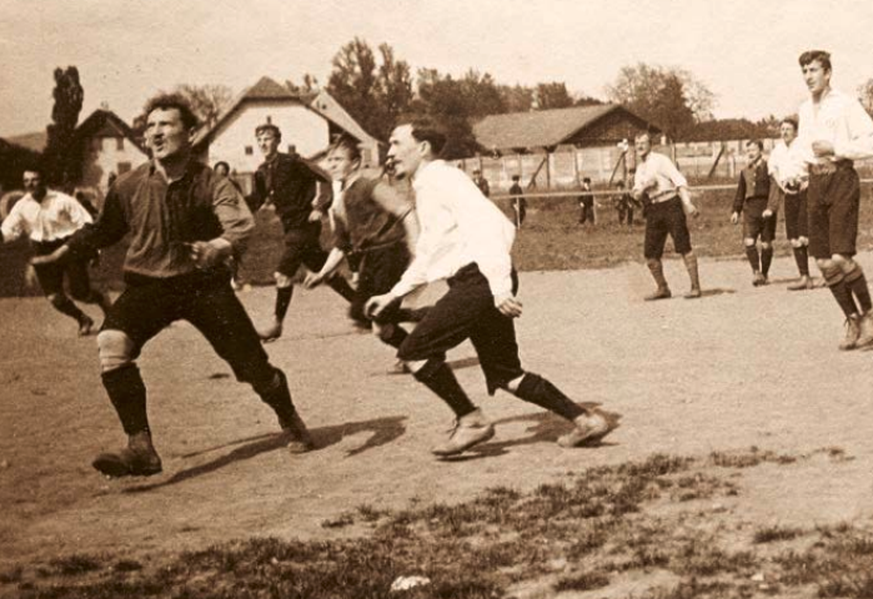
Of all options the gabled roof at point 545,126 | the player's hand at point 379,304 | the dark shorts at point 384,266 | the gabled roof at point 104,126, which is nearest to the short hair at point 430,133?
the player's hand at point 379,304

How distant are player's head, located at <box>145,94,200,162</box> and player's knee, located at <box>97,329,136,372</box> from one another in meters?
0.87

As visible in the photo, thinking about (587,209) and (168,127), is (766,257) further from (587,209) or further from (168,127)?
(587,209)

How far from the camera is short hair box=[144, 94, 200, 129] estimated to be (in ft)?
20.5

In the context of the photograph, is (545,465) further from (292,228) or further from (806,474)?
(292,228)

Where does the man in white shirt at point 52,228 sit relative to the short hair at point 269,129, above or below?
below

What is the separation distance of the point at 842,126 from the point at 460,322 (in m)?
3.63

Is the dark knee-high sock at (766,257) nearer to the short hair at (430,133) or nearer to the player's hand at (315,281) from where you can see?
the player's hand at (315,281)

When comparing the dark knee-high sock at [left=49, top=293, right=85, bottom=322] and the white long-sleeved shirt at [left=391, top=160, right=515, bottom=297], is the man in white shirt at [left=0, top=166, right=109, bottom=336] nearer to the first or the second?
the dark knee-high sock at [left=49, top=293, right=85, bottom=322]

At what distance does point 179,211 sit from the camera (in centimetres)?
621

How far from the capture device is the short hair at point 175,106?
6.24 m

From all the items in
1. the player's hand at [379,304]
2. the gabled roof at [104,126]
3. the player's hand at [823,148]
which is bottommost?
the player's hand at [379,304]

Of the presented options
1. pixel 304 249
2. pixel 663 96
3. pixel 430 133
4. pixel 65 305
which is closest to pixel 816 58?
pixel 430 133

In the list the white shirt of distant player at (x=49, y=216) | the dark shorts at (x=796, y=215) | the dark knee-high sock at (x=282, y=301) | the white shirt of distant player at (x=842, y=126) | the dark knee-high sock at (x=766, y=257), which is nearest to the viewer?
the white shirt of distant player at (x=842, y=126)

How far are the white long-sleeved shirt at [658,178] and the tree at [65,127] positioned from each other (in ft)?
18.3
